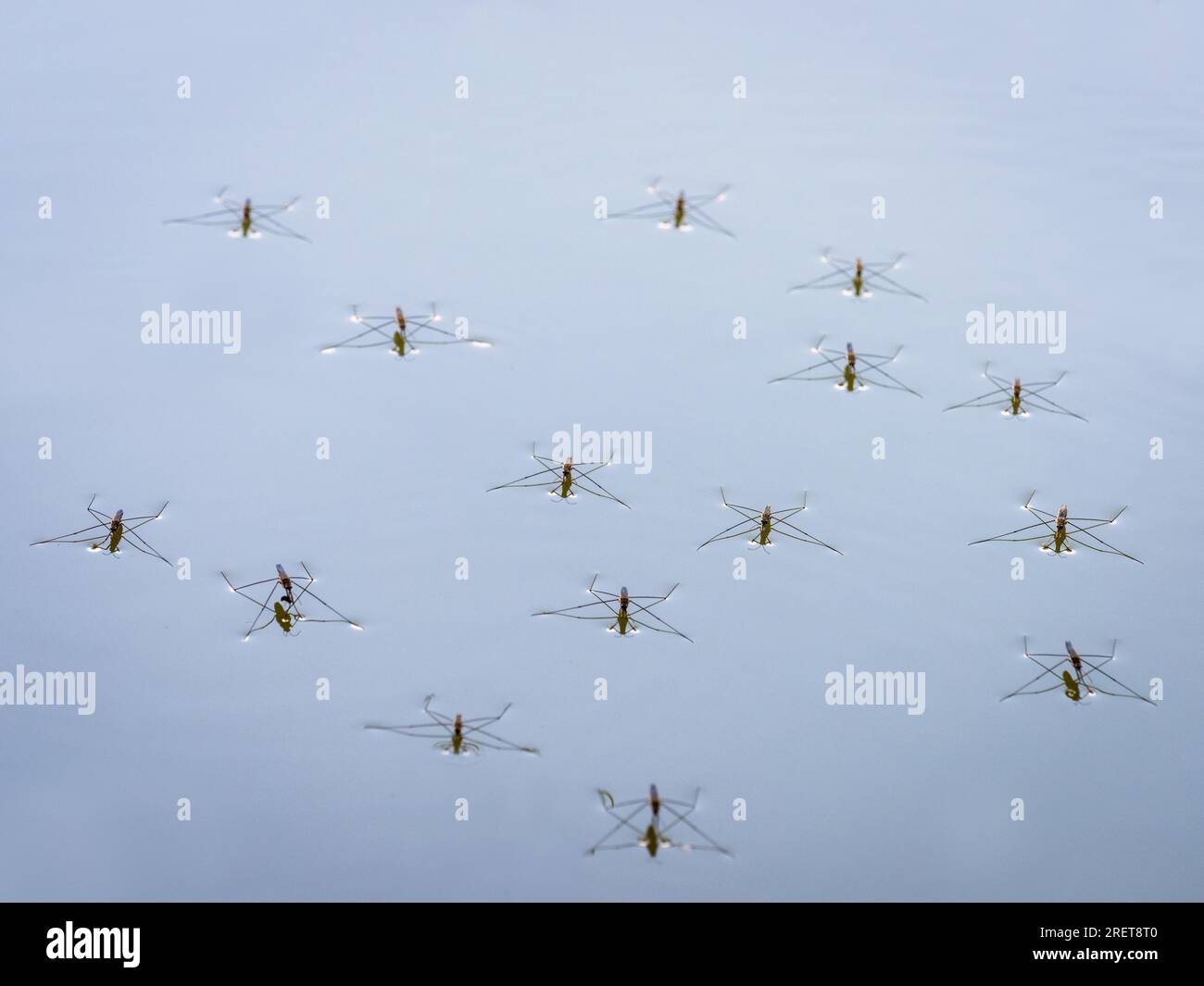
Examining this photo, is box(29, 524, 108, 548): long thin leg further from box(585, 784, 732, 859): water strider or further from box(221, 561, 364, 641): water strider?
box(585, 784, 732, 859): water strider

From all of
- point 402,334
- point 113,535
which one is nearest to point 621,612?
point 402,334

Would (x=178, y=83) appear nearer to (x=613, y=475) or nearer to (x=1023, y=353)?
(x=613, y=475)

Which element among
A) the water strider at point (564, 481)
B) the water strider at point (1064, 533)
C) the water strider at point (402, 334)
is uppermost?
the water strider at point (402, 334)

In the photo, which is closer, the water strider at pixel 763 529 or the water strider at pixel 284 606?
the water strider at pixel 284 606

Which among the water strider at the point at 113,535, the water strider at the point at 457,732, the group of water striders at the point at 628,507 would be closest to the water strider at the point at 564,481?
the group of water striders at the point at 628,507

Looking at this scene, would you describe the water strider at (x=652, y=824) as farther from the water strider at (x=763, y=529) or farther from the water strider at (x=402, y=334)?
→ the water strider at (x=402, y=334)

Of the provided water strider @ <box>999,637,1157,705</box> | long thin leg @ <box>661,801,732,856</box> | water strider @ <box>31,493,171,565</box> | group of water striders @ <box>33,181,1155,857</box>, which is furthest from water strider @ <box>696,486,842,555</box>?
water strider @ <box>31,493,171,565</box>
